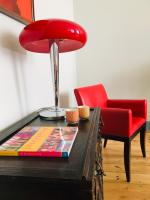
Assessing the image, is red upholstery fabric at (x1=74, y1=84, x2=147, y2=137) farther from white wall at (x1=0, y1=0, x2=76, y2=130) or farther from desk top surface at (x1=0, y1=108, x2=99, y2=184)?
desk top surface at (x1=0, y1=108, x2=99, y2=184)

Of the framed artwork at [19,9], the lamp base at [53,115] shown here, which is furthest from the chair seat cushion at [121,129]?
the framed artwork at [19,9]

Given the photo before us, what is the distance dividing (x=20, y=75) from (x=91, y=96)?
103 centimetres

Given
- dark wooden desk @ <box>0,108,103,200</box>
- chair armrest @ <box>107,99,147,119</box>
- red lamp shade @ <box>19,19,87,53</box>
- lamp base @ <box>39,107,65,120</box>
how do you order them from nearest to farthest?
dark wooden desk @ <box>0,108,103,200</box> → red lamp shade @ <box>19,19,87,53</box> → lamp base @ <box>39,107,65,120</box> → chair armrest @ <box>107,99,147,119</box>

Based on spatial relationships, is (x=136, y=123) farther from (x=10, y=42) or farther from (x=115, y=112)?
(x=10, y=42)

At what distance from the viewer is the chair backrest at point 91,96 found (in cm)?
189

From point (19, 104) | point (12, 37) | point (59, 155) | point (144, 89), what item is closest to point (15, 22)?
point (12, 37)

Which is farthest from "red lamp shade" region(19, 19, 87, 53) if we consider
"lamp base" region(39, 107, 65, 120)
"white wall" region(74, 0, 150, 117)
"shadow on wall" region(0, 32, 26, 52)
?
"white wall" region(74, 0, 150, 117)

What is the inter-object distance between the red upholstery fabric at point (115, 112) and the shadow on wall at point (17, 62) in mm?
752

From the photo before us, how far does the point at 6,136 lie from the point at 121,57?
88.0 inches

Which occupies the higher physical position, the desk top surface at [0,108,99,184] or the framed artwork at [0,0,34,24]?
the framed artwork at [0,0,34,24]

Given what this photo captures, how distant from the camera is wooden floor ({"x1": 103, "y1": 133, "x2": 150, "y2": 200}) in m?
1.58

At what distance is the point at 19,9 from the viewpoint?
114 centimetres

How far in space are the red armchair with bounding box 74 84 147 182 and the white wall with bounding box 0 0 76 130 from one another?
1.56 feet

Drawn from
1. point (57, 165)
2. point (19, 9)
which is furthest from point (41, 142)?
point (19, 9)
